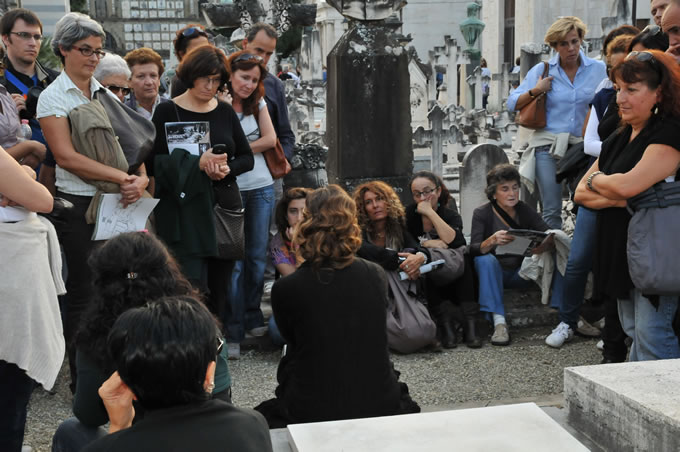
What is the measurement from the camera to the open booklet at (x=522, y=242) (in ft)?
17.2

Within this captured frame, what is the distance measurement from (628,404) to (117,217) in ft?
8.93

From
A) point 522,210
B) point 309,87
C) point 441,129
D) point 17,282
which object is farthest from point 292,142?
point 309,87

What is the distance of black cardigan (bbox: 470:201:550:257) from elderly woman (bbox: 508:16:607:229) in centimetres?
42

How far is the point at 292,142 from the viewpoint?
5477mm

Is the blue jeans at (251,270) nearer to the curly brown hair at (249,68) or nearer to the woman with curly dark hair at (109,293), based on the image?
the curly brown hair at (249,68)

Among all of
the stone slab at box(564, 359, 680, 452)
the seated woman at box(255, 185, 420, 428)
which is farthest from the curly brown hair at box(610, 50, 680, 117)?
the seated woman at box(255, 185, 420, 428)

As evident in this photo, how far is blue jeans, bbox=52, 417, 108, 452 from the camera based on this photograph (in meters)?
2.71

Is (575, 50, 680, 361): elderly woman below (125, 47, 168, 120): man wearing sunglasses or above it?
below

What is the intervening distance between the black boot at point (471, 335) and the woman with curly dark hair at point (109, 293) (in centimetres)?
283

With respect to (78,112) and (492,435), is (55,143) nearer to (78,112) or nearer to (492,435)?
(78,112)

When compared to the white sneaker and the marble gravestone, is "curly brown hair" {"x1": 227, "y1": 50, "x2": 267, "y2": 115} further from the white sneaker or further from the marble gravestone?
the white sneaker

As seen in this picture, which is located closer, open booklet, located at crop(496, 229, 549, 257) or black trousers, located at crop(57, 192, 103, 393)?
black trousers, located at crop(57, 192, 103, 393)

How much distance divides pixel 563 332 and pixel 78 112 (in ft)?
10.7

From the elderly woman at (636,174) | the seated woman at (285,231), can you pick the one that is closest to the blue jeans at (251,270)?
the seated woman at (285,231)
